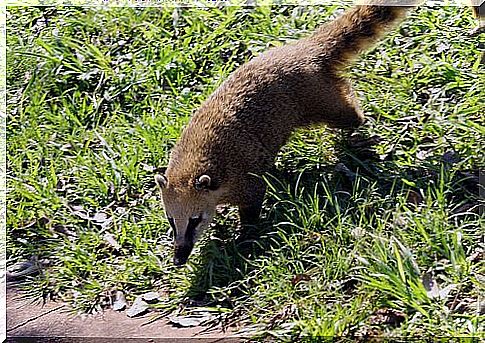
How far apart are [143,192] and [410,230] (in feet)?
5.25

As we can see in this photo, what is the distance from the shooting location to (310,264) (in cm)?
407

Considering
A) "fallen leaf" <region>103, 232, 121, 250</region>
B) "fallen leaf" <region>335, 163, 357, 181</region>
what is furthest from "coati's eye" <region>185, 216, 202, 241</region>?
"fallen leaf" <region>335, 163, 357, 181</region>

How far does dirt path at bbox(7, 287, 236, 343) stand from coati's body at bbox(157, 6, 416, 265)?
518 mm

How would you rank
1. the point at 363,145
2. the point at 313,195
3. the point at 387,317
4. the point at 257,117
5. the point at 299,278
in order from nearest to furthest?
the point at 387,317 < the point at 299,278 < the point at 313,195 < the point at 257,117 < the point at 363,145

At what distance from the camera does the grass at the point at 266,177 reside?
383 centimetres

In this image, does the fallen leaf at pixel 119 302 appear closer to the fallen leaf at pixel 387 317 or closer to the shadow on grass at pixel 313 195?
the shadow on grass at pixel 313 195

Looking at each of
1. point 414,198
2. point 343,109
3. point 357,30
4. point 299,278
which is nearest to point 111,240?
point 299,278

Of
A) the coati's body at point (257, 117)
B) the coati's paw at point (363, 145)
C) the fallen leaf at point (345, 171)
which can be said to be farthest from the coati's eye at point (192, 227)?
the coati's paw at point (363, 145)

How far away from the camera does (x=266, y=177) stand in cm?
457

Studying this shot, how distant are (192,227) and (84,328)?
0.72m

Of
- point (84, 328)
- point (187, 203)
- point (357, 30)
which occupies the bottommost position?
point (84, 328)

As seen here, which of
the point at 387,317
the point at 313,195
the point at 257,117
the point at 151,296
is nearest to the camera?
the point at 387,317

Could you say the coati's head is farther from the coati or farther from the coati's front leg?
the coati's front leg

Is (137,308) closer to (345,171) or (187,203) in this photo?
(187,203)
